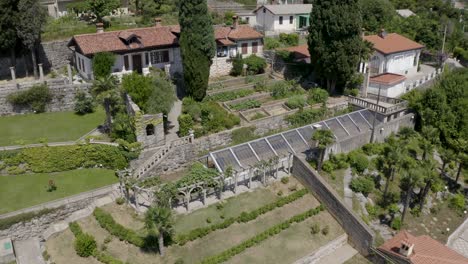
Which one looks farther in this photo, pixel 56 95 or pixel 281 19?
pixel 281 19

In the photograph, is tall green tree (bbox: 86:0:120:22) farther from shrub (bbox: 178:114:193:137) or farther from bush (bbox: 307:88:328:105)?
bush (bbox: 307:88:328:105)

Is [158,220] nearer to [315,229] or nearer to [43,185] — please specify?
[315,229]

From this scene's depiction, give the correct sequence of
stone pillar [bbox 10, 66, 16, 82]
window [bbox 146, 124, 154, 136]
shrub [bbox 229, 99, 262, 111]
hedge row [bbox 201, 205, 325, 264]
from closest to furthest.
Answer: hedge row [bbox 201, 205, 325, 264]
window [bbox 146, 124, 154, 136]
stone pillar [bbox 10, 66, 16, 82]
shrub [bbox 229, 99, 262, 111]

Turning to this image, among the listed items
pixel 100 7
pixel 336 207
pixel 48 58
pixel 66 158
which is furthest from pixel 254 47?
pixel 66 158

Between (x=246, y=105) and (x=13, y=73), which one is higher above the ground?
(x=13, y=73)

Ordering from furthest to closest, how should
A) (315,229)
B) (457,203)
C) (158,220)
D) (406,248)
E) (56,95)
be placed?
(56,95)
(457,203)
(315,229)
(406,248)
(158,220)

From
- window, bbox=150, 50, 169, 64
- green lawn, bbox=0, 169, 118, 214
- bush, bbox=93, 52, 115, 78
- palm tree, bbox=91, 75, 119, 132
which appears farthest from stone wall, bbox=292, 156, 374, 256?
bush, bbox=93, 52, 115, 78
